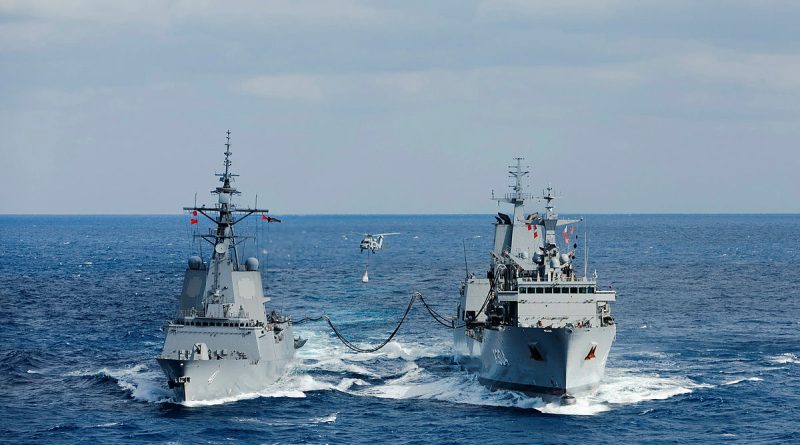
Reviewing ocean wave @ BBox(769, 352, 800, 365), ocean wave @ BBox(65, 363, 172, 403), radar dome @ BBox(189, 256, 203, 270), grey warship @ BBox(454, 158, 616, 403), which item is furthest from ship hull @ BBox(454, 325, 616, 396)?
ocean wave @ BBox(65, 363, 172, 403)

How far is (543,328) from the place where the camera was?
54.4 metres

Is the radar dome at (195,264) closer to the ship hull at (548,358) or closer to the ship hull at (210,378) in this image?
the ship hull at (210,378)

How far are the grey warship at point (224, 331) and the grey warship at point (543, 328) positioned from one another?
42.3 feet

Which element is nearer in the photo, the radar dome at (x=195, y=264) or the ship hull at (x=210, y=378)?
the ship hull at (x=210, y=378)

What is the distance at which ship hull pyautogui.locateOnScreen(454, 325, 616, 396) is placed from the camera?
53875mm

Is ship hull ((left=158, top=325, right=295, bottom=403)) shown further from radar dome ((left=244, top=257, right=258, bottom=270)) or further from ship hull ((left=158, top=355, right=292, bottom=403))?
radar dome ((left=244, top=257, right=258, bottom=270))

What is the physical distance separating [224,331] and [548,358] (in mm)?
18303

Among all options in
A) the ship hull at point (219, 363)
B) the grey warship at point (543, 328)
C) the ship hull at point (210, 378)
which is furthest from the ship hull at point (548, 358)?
the ship hull at point (210, 378)

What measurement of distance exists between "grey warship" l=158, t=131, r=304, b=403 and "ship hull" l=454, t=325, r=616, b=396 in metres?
13.5

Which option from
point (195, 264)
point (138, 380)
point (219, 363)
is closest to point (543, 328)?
point (219, 363)

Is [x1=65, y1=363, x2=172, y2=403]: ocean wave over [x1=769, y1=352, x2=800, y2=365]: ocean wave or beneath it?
beneath

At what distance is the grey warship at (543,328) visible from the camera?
54.2 m

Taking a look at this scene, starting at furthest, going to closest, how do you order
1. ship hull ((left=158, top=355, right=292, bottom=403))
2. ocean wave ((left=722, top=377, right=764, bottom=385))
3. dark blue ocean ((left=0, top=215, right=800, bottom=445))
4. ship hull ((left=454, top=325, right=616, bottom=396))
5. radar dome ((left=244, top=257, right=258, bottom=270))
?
radar dome ((left=244, top=257, right=258, bottom=270)), ocean wave ((left=722, top=377, right=764, bottom=385)), ship hull ((left=454, top=325, right=616, bottom=396)), ship hull ((left=158, top=355, right=292, bottom=403)), dark blue ocean ((left=0, top=215, right=800, bottom=445))

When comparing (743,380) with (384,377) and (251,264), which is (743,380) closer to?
(384,377)
